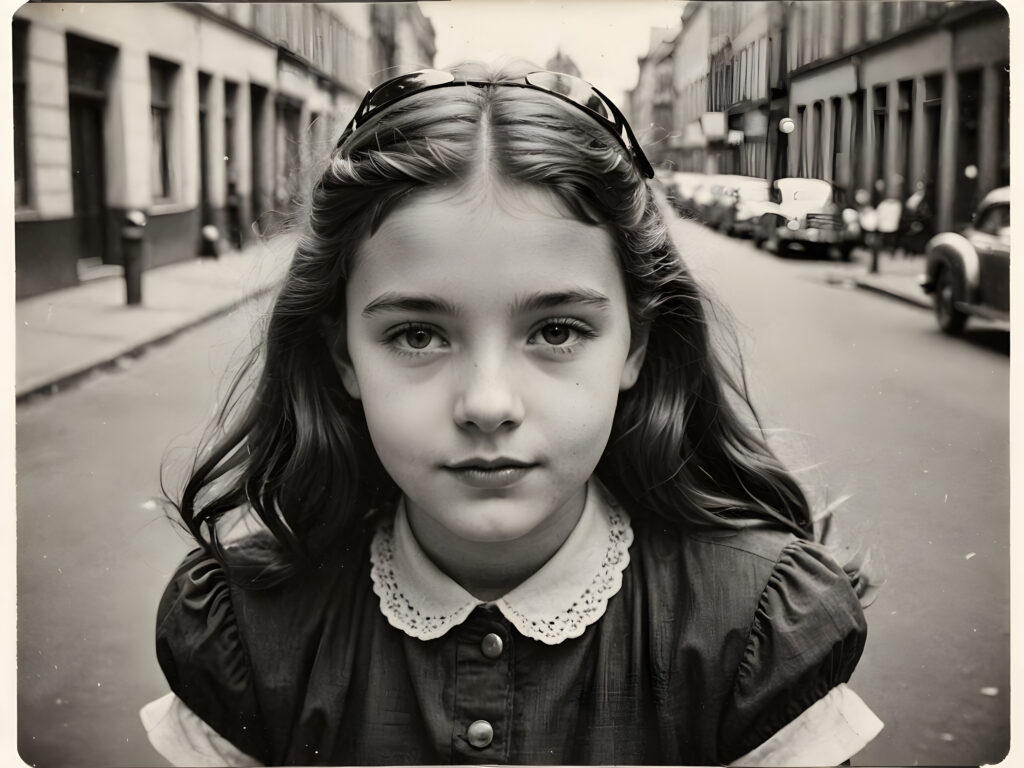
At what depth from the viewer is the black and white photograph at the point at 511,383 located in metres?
1.44

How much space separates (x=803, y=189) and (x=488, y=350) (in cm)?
70

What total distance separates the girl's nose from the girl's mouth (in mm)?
51

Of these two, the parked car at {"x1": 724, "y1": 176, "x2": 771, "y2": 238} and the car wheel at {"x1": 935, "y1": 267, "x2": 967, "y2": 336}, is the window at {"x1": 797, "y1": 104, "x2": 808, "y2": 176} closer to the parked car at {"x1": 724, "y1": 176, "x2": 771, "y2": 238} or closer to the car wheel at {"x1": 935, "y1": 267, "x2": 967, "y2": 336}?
the parked car at {"x1": 724, "y1": 176, "x2": 771, "y2": 238}

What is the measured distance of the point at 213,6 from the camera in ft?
5.54

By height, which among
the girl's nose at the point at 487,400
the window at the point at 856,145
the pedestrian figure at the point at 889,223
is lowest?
the girl's nose at the point at 487,400

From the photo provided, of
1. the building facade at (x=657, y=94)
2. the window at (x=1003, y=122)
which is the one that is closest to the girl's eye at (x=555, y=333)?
the building facade at (x=657, y=94)

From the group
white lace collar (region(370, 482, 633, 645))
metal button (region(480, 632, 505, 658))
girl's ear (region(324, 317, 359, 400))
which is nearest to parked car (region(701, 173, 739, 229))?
white lace collar (region(370, 482, 633, 645))

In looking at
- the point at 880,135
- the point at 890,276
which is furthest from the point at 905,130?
the point at 890,276

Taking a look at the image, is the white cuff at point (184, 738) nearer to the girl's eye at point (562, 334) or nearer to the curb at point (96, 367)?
the curb at point (96, 367)

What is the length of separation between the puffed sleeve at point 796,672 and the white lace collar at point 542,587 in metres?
0.23

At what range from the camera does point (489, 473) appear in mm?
1433

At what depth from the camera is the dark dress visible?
1.50m

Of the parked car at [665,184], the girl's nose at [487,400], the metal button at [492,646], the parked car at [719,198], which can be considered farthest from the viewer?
the parked car at [719,198]

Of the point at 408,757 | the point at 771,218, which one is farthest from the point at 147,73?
the point at 408,757
